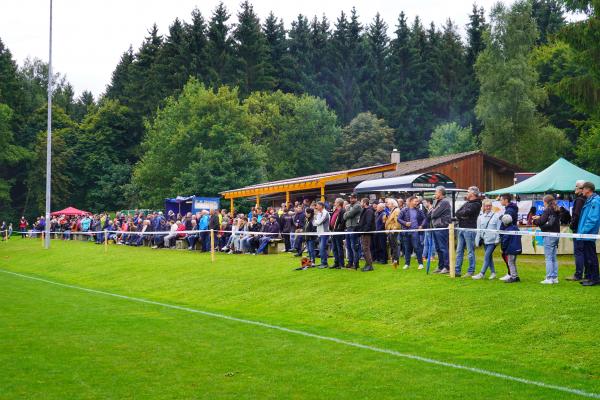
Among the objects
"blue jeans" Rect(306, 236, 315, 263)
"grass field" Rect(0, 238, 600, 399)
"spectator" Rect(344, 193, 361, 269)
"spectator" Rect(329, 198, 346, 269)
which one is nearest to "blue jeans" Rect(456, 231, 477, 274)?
"grass field" Rect(0, 238, 600, 399)

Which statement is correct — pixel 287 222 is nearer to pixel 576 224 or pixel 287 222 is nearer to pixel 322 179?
pixel 322 179

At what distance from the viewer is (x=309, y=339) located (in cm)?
1259

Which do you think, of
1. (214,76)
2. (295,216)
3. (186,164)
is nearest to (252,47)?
(214,76)

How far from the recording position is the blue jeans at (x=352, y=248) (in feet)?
69.4

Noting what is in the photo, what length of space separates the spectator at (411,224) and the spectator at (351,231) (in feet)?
4.07

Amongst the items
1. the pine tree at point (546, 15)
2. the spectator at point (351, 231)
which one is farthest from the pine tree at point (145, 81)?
the spectator at point (351, 231)

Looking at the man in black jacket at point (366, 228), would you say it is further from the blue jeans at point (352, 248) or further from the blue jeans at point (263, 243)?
the blue jeans at point (263, 243)

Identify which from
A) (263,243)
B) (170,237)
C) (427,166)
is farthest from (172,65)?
(263,243)

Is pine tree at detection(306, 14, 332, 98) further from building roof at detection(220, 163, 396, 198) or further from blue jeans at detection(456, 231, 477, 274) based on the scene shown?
blue jeans at detection(456, 231, 477, 274)

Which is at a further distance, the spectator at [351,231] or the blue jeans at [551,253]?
the spectator at [351,231]

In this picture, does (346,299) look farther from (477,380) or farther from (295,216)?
(295,216)

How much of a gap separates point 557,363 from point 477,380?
5.85 feet

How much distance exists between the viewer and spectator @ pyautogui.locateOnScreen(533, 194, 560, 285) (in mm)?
15523

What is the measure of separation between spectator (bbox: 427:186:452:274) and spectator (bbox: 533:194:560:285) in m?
2.44
